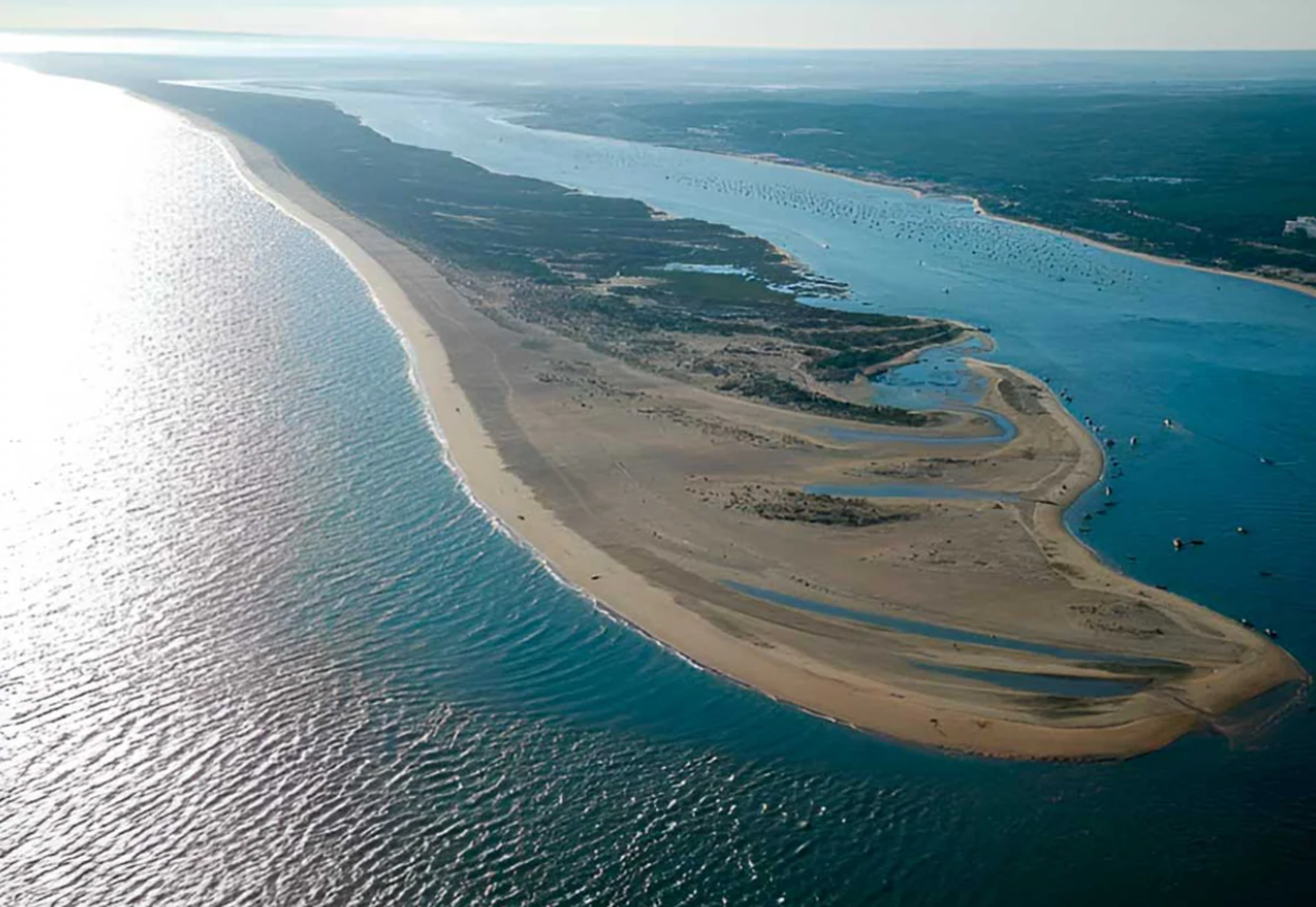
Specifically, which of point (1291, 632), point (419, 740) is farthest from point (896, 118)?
point (419, 740)

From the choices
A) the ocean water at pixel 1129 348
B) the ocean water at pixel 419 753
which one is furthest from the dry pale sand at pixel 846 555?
the ocean water at pixel 1129 348

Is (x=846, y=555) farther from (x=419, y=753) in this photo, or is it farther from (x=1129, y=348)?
(x=1129, y=348)

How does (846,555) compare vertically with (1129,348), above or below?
below

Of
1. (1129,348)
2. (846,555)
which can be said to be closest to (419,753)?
(846,555)

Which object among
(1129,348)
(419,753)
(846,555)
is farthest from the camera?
(1129,348)

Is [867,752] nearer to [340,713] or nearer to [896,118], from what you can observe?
[340,713]

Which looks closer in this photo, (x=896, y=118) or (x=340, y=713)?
(x=340, y=713)

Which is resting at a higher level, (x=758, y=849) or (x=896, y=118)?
(x=896, y=118)
